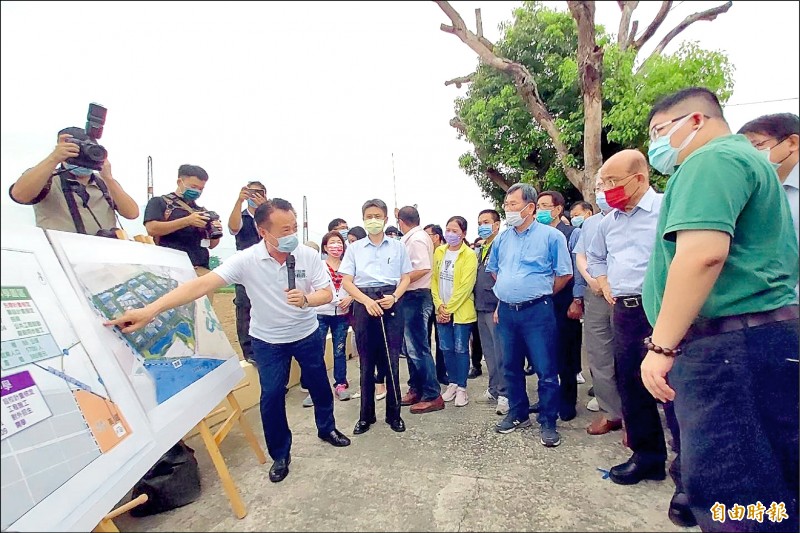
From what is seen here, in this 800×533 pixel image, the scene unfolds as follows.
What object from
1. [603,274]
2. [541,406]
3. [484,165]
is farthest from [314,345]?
[484,165]

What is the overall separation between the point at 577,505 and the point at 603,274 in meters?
1.43

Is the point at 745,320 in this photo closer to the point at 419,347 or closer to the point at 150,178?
the point at 419,347

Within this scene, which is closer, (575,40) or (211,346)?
(211,346)

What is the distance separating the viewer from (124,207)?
8.41ft

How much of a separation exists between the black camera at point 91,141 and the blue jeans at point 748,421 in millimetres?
2830

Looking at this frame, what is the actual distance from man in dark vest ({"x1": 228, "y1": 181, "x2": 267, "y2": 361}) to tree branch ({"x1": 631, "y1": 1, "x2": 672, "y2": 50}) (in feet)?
33.7

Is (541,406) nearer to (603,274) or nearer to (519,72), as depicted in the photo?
(603,274)

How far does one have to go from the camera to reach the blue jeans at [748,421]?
49.1 inches

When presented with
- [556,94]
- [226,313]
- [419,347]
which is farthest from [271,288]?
[556,94]

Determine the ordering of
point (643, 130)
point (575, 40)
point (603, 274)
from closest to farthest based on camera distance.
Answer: point (603, 274), point (643, 130), point (575, 40)

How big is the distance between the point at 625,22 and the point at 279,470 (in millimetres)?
12310

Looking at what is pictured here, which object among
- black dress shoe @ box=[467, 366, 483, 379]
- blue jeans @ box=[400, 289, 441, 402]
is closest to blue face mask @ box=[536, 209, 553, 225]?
blue jeans @ box=[400, 289, 441, 402]

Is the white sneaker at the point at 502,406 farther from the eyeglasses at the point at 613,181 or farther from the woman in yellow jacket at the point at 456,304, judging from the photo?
the eyeglasses at the point at 613,181

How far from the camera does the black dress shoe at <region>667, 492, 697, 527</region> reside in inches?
74.3
